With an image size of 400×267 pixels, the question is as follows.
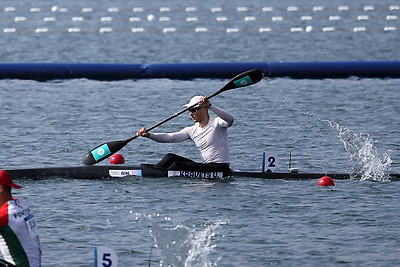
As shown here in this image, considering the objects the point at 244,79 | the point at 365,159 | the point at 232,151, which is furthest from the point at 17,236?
the point at 232,151

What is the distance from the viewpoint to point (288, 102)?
23984mm

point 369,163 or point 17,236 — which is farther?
point 369,163

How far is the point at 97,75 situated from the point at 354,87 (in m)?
6.36

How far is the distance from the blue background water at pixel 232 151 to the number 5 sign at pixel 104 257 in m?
1.44

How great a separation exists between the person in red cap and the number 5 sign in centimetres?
53

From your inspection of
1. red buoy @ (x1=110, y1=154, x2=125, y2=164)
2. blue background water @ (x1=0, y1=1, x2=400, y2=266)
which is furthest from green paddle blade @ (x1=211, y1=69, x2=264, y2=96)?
red buoy @ (x1=110, y1=154, x2=125, y2=164)

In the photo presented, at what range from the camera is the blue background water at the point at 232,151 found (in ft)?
40.2

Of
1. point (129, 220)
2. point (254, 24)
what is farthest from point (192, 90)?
point (254, 24)

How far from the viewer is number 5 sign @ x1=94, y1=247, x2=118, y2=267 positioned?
938cm

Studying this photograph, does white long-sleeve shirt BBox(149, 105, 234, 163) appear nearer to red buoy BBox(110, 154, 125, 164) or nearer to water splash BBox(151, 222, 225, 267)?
red buoy BBox(110, 154, 125, 164)

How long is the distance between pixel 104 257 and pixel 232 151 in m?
9.27

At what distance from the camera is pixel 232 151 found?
60.8 feet

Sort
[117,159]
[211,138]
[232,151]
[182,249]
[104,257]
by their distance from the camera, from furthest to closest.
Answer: [232,151]
[117,159]
[211,138]
[182,249]
[104,257]

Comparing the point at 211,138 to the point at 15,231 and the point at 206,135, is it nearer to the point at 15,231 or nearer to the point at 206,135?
the point at 206,135
